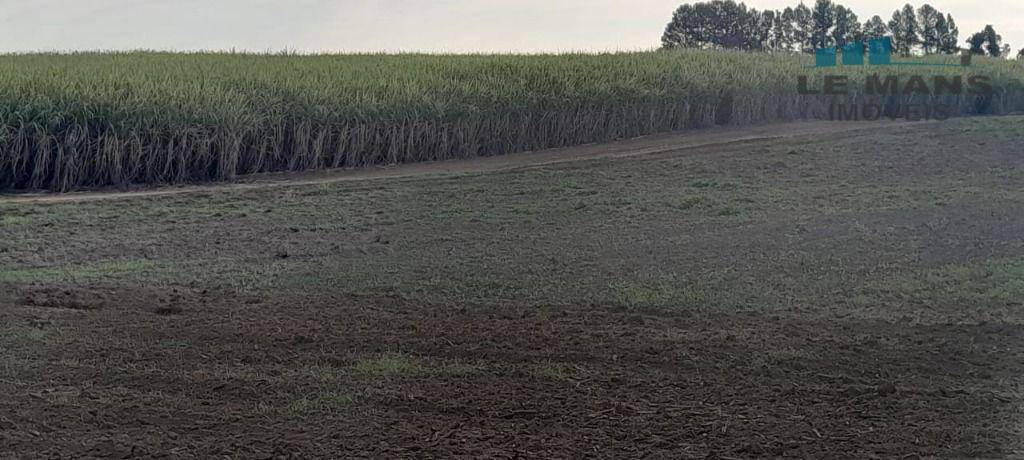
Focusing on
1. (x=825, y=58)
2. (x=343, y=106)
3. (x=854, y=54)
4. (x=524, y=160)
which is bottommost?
(x=524, y=160)

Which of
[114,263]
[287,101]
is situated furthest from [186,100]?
[114,263]

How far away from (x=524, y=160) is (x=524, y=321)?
8567 mm

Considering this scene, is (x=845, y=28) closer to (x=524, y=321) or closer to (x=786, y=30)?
(x=786, y=30)

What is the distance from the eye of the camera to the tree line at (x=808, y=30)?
30.0 meters

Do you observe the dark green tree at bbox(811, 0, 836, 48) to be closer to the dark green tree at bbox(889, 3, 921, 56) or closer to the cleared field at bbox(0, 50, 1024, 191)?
the dark green tree at bbox(889, 3, 921, 56)

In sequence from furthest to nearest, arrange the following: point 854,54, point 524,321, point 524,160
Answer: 1. point 854,54
2. point 524,160
3. point 524,321

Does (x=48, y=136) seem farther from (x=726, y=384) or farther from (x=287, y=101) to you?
(x=726, y=384)

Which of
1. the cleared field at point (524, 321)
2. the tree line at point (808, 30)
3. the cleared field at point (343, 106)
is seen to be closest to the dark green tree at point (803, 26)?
the tree line at point (808, 30)

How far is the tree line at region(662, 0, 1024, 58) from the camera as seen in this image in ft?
98.5

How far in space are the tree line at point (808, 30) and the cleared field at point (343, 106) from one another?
9.18 m

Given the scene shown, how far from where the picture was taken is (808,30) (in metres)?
30.2

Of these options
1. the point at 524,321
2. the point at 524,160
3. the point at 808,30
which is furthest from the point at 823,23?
the point at 524,321

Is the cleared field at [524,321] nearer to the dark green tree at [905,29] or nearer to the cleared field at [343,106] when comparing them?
the cleared field at [343,106]

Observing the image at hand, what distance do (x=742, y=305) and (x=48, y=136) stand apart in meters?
8.92
